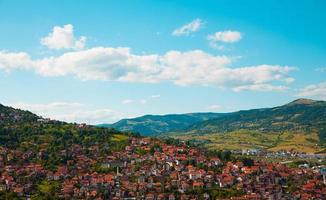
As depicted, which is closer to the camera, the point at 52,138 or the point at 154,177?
the point at 154,177

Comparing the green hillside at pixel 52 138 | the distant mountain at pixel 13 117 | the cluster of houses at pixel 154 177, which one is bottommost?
the cluster of houses at pixel 154 177

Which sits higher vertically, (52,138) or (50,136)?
(50,136)

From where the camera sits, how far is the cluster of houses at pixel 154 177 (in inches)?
3838

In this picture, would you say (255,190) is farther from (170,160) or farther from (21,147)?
(21,147)

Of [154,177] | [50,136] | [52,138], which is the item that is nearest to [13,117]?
[50,136]

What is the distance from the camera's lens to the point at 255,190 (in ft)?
339

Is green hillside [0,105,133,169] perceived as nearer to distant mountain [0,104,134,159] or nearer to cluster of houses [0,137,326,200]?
distant mountain [0,104,134,159]

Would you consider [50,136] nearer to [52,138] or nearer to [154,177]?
[52,138]

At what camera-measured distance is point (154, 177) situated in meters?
111

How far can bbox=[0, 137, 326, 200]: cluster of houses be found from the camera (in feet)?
320

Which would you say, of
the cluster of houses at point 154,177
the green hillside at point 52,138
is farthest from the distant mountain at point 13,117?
the cluster of houses at point 154,177

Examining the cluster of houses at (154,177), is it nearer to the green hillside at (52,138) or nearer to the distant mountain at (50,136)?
the green hillside at (52,138)

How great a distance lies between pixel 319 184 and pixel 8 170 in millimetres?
79865

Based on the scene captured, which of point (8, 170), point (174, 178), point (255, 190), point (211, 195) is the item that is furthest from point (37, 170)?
point (255, 190)
